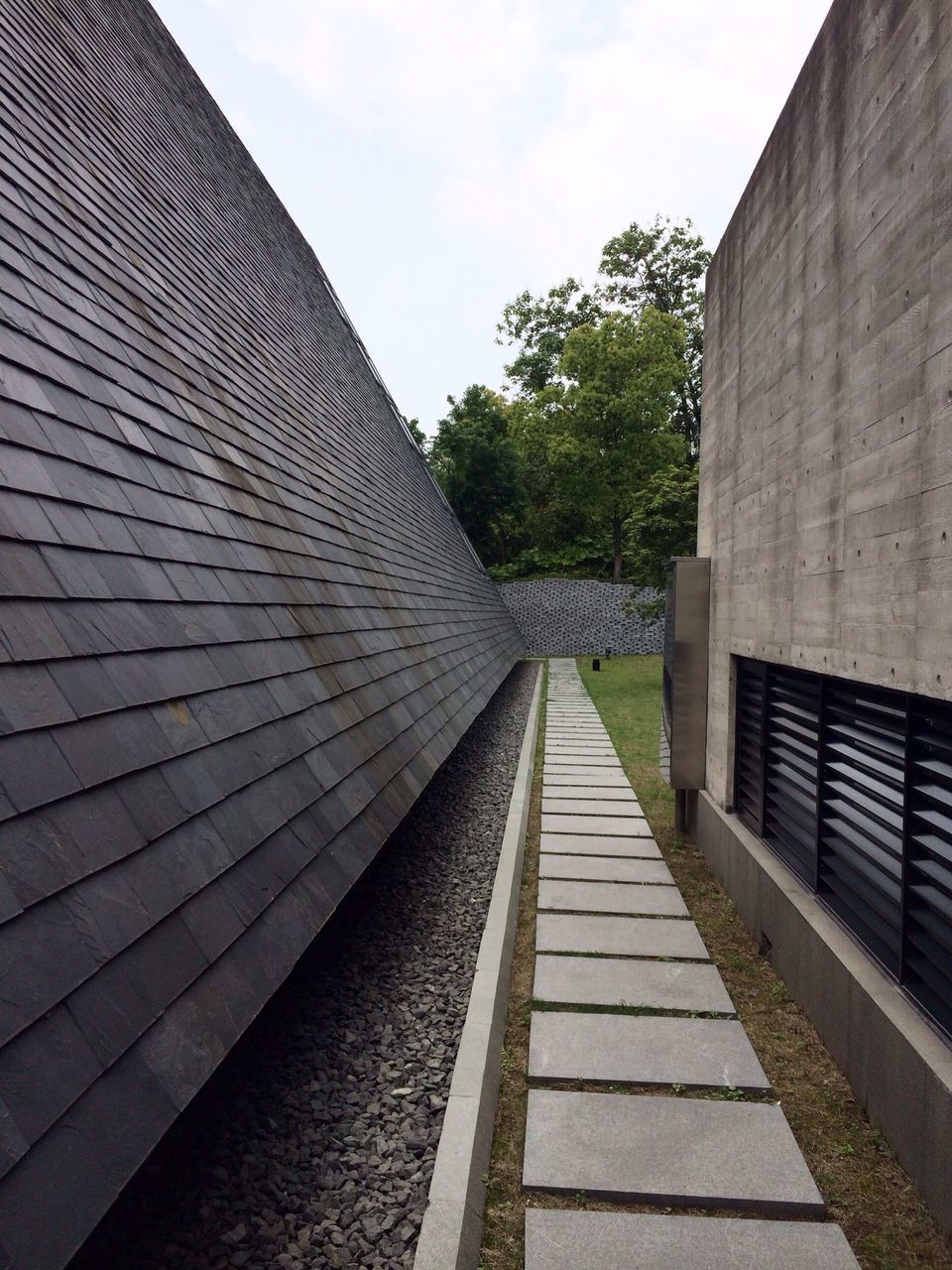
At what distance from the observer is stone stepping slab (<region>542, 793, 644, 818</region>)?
295 inches

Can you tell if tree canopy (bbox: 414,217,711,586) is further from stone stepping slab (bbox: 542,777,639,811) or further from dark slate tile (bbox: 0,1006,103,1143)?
dark slate tile (bbox: 0,1006,103,1143)

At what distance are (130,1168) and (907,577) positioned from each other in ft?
9.48

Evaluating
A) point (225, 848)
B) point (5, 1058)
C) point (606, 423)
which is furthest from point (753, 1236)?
point (606, 423)

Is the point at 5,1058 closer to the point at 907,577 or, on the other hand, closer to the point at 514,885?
the point at 907,577

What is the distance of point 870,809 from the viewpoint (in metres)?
3.28

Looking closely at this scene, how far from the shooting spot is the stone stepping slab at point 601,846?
6266 mm

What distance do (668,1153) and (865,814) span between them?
1.66 metres

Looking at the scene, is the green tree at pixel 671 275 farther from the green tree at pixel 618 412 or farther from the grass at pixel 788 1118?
the grass at pixel 788 1118

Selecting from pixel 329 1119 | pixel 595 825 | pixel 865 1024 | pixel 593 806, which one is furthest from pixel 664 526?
pixel 329 1119

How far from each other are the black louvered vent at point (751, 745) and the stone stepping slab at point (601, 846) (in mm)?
1119

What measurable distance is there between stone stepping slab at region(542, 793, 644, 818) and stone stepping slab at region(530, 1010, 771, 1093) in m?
3.71

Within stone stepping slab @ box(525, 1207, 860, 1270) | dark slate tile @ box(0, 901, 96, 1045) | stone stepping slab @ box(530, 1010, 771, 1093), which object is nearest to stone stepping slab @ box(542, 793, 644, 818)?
stone stepping slab @ box(530, 1010, 771, 1093)

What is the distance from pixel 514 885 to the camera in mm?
5340

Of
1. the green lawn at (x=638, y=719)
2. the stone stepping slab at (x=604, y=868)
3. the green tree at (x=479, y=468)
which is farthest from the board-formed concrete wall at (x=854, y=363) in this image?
the green tree at (x=479, y=468)
